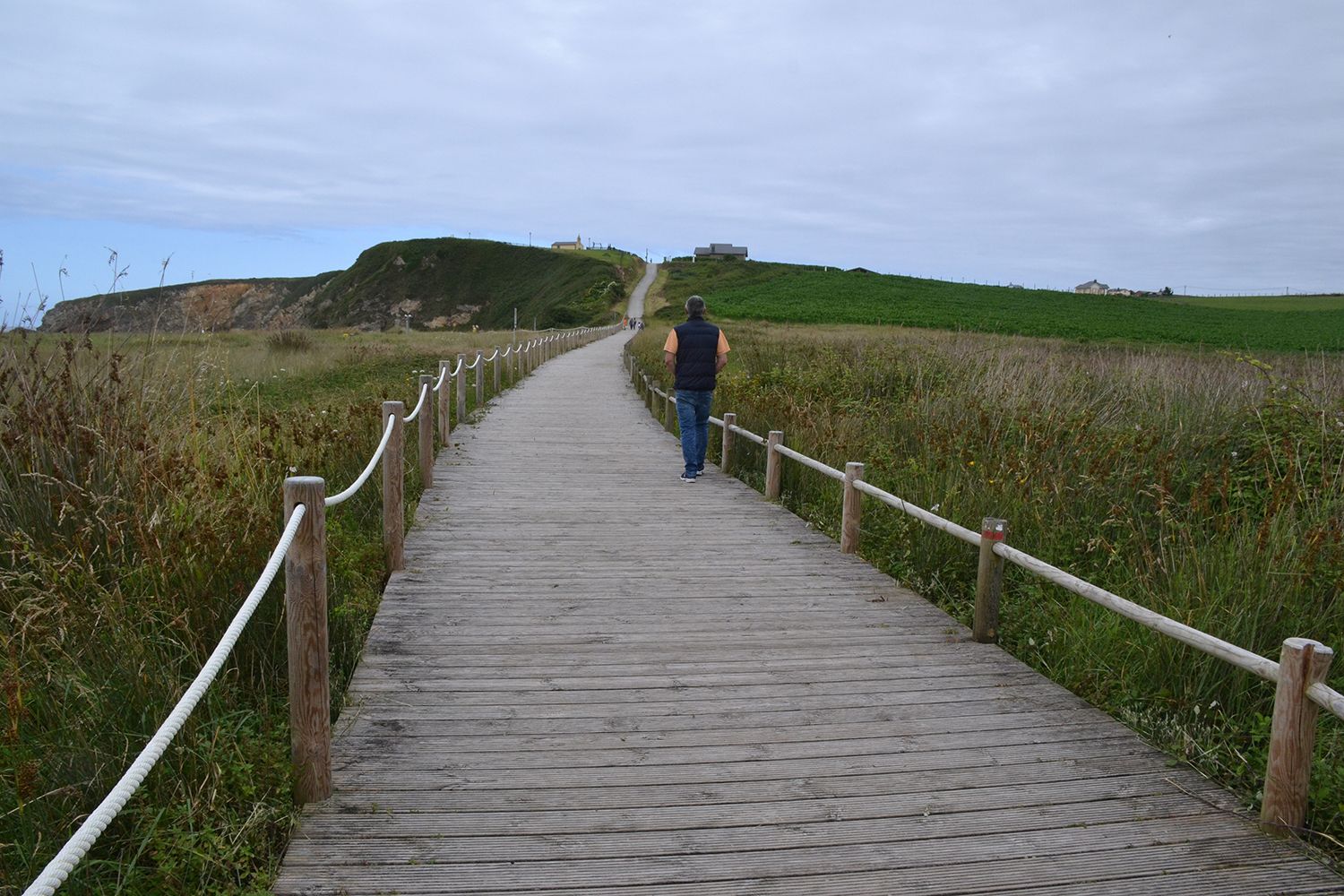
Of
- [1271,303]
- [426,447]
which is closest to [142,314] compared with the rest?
[426,447]

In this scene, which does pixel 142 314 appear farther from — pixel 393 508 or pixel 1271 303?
pixel 1271 303

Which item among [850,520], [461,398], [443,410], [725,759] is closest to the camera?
[725,759]

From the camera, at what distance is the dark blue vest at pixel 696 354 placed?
9.88 m

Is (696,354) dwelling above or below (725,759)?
above

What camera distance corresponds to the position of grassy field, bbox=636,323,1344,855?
13.7ft

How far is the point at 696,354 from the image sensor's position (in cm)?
988

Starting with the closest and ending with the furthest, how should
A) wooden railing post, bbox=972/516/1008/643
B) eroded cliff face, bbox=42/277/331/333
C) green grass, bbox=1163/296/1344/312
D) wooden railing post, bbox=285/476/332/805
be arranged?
wooden railing post, bbox=285/476/332/805, wooden railing post, bbox=972/516/1008/643, eroded cliff face, bbox=42/277/331/333, green grass, bbox=1163/296/1344/312

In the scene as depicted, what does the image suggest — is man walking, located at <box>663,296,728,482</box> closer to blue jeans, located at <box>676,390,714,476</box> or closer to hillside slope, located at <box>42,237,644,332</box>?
blue jeans, located at <box>676,390,714,476</box>

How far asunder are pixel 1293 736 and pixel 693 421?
734cm

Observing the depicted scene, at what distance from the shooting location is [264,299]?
142 m

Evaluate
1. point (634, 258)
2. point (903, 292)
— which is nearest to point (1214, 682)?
point (903, 292)

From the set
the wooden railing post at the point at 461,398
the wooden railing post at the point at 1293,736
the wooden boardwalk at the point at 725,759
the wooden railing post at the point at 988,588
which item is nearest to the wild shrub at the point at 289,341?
the wooden railing post at the point at 461,398

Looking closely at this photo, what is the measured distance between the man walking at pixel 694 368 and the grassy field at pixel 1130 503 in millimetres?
739

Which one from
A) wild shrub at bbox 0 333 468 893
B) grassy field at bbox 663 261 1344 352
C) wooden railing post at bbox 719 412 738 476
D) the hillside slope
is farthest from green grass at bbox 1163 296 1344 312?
wild shrub at bbox 0 333 468 893
